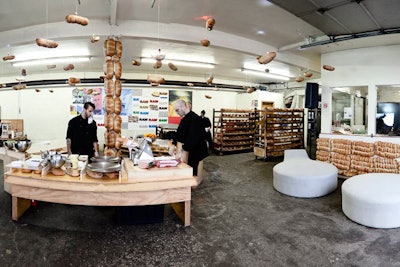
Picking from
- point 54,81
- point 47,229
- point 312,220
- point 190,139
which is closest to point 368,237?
point 312,220

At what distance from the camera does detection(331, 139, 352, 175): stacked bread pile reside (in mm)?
5930

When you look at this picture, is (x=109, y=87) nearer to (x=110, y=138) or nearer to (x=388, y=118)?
(x=110, y=138)

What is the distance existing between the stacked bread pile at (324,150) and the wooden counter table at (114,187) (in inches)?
186

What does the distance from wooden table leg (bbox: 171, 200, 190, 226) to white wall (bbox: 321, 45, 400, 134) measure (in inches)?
203

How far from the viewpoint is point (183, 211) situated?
3498mm

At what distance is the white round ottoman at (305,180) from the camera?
4.64 metres

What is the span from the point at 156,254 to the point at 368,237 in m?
2.74

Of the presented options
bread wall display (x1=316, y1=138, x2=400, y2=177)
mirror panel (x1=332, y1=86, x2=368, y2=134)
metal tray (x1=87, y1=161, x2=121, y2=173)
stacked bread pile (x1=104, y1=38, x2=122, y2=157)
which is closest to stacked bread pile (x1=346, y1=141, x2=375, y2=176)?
bread wall display (x1=316, y1=138, x2=400, y2=177)

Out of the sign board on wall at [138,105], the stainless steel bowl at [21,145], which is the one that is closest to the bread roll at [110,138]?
the stainless steel bowl at [21,145]

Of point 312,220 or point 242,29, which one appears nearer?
point 312,220

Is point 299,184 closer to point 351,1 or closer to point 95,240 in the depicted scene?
point 351,1

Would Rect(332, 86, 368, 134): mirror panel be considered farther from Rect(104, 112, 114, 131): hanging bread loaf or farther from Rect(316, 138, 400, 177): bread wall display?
Rect(104, 112, 114, 131): hanging bread loaf

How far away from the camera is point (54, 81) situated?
10641 millimetres

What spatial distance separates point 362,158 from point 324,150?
0.92 meters
